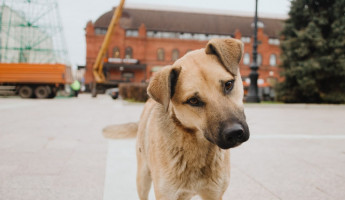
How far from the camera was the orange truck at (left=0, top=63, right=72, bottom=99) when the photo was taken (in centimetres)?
2375

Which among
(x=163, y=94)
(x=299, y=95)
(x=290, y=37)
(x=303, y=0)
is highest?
(x=303, y=0)

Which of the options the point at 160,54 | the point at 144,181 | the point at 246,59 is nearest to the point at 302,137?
the point at 144,181

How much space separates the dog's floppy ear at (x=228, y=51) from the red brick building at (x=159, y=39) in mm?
44374

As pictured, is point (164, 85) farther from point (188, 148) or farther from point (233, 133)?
point (233, 133)

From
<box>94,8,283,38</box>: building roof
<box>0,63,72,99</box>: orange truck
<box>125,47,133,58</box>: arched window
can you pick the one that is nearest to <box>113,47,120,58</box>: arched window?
<box>125,47,133,58</box>: arched window

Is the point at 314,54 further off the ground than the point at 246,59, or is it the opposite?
the point at 246,59

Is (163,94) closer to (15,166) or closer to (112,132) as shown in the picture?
(112,132)

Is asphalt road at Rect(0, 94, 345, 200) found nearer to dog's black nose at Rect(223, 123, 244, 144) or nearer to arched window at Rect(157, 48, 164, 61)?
dog's black nose at Rect(223, 123, 244, 144)

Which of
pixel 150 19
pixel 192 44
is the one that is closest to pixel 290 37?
pixel 192 44

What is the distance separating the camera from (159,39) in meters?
49.3

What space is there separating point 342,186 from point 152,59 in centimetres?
4642

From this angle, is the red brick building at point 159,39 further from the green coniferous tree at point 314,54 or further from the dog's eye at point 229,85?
the dog's eye at point 229,85

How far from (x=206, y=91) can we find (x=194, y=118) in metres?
0.22

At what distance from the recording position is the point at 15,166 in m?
4.02
